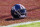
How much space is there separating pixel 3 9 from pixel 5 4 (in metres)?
1.33

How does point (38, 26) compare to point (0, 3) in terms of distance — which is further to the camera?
point (0, 3)

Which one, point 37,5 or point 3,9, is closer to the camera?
point 3,9

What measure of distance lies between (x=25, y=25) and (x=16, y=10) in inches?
105

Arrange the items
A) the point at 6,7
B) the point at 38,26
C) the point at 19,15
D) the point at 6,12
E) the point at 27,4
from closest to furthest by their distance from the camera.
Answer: the point at 38,26, the point at 19,15, the point at 6,12, the point at 6,7, the point at 27,4

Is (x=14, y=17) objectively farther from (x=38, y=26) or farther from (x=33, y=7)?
(x=33, y=7)

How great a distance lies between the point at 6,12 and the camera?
52.1 feet

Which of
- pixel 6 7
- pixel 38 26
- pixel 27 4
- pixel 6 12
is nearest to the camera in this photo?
pixel 38 26

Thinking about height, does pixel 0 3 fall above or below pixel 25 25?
above

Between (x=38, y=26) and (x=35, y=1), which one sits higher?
(x=35, y=1)

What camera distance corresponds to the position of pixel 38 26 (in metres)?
9.88

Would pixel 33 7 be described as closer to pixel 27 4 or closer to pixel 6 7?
pixel 27 4

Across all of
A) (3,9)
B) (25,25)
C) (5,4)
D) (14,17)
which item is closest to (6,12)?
(3,9)

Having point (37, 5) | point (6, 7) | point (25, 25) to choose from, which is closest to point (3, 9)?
point (6, 7)

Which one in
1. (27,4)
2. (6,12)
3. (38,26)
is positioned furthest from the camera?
(27,4)
